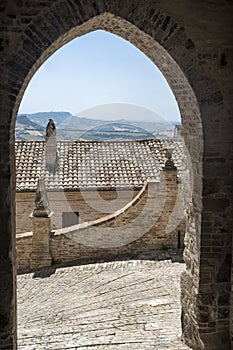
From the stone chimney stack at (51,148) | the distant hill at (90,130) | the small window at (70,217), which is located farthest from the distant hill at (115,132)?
the small window at (70,217)

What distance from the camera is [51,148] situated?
17688 mm

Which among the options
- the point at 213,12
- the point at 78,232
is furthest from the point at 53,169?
the point at 213,12

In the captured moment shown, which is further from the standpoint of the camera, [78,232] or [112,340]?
[78,232]

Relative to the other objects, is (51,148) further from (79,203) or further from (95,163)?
(79,203)

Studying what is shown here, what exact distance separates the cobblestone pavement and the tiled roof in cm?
655

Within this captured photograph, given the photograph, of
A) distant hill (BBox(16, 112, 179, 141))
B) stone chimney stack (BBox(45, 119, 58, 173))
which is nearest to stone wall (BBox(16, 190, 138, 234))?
stone chimney stack (BBox(45, 119, 58, 173))

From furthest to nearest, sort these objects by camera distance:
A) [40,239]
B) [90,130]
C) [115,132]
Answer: [115,132] < [90,130] < [40,239]

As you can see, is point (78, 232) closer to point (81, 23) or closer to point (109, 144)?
point (81, 23)

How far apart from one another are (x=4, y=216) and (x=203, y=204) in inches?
105

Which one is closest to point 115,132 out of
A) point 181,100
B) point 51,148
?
point 51,148

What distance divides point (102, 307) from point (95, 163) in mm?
10211

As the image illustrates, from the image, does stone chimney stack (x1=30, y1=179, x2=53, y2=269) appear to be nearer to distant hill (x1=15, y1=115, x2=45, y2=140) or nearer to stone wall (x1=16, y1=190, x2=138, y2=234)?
stone wall (x1=16, y1=190, x2=138, y2=234)

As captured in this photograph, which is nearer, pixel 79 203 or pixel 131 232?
pixel 131 232

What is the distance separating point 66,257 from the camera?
1039cm
